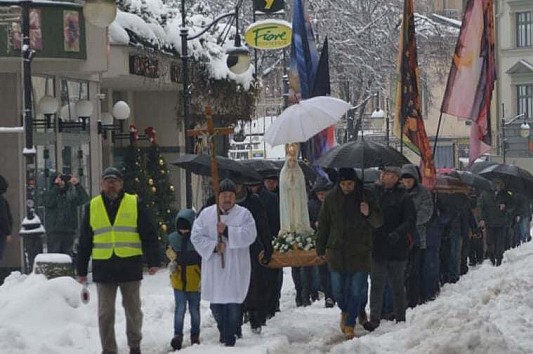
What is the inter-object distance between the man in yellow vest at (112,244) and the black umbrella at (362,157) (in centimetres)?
286

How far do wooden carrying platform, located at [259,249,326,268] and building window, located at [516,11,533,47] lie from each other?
6570 cm

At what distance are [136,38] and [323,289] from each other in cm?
830

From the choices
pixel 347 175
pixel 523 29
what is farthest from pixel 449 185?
pixel 523 29

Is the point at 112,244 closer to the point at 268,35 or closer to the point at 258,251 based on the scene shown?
the point at 258,251

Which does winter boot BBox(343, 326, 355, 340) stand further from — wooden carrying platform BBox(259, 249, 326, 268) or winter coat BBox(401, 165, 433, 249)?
winter coat BBox(401, 165, 433, 249)

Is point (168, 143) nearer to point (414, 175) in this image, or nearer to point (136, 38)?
point (136, 38)

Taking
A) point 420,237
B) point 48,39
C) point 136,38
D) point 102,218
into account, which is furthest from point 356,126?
point 102,218

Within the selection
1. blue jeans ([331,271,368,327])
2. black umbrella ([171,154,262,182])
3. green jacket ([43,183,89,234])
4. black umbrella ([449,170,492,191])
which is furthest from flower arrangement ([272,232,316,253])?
black umbrella ([449,170,492,191])

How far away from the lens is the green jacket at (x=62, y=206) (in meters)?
19.9

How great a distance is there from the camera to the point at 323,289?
1755cm

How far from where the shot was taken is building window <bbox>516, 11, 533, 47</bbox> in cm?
7862

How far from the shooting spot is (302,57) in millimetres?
19156

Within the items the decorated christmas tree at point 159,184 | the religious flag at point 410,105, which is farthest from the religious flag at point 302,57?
the decorated christmas tree at point 159,184

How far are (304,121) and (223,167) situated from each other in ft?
3.67
